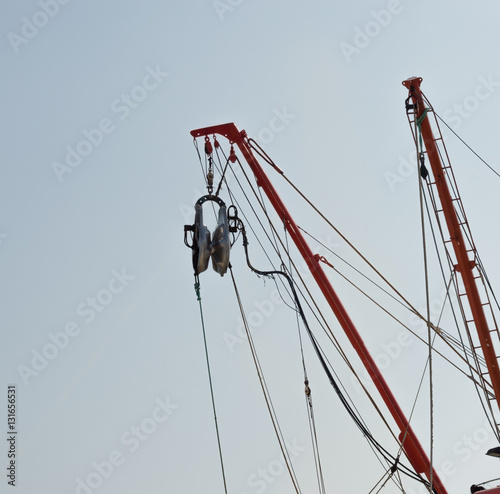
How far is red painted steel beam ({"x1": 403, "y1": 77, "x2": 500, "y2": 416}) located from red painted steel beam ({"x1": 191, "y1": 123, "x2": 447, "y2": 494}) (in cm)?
334

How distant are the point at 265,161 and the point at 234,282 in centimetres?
518

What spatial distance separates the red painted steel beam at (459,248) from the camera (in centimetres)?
1671

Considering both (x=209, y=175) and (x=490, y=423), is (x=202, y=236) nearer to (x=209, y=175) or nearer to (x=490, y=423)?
(x=209, y=175)

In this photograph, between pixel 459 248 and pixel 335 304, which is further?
pixel 335 304

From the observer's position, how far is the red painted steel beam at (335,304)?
62.9ft

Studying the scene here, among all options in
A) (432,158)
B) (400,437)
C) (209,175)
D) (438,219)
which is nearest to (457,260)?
(438,219)

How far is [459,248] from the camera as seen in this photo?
1716cm

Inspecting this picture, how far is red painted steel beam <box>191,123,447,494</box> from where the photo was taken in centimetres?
1917

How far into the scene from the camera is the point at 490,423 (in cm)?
1664

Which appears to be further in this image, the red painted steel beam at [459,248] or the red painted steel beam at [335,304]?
the red painted steel beam at [335,304]

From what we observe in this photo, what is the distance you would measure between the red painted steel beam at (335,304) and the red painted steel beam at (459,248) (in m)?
3.34

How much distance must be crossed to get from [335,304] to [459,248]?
170 inches

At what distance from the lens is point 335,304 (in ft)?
66.0

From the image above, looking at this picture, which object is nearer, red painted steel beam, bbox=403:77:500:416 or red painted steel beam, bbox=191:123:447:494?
red painted steel beam, bbox=403:77:500:416
